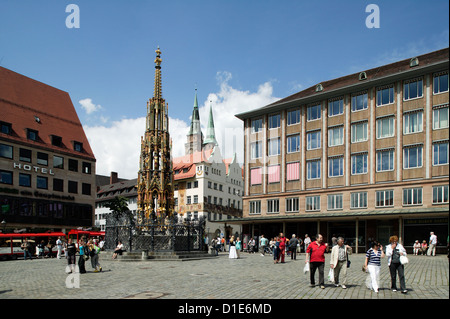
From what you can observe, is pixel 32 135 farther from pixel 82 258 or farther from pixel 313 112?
pixel 82 258

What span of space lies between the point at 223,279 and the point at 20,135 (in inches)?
1971

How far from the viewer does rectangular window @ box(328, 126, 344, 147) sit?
→ 1929 inches

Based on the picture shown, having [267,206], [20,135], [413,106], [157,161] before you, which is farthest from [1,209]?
[413,106]

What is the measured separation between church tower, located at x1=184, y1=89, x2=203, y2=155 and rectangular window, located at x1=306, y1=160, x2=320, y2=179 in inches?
3784

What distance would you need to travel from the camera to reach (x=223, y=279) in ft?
59.2

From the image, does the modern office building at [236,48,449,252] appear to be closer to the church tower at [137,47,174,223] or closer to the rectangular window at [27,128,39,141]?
the church tower at [137,47,174,223]

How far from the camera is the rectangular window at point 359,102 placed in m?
47.4

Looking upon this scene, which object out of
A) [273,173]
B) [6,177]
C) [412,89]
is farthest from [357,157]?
[6,177]

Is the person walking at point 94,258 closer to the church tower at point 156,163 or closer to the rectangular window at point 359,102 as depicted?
the church tower at point 156,163

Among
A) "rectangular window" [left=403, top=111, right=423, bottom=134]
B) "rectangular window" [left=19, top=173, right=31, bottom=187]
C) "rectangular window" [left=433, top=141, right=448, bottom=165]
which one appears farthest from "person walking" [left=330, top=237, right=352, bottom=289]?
"rectangular window" [left=19, top=173, right=31, bottom=187]

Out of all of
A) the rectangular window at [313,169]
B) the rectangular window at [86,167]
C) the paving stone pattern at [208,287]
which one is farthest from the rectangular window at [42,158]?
the paving stone pattern at [208,287]

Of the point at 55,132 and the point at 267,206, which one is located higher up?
the point at 55,132

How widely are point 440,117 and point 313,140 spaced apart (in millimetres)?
13886
